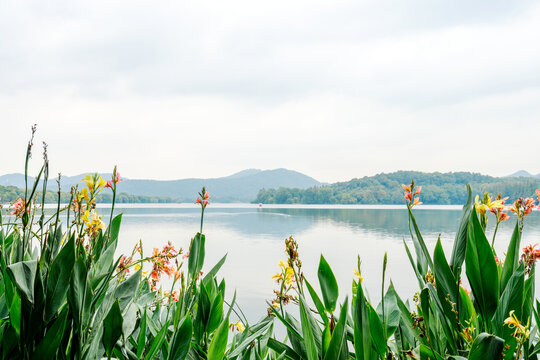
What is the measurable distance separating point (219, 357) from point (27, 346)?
0.36 metres

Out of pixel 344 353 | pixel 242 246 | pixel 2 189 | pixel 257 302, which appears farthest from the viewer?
pixel 242 246

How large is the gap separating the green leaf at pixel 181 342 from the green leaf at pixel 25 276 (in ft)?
0.93

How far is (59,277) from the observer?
2.20 ft

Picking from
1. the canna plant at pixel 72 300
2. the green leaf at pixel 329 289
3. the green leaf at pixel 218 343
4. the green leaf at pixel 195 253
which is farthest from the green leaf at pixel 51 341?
the green leaf at pixel 329 289

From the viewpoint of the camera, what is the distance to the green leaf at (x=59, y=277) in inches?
26.3

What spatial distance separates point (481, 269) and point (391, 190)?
29223 mm

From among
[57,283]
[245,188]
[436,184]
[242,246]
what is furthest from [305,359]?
[245,188]

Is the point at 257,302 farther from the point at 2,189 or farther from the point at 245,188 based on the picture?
the point at 245,188

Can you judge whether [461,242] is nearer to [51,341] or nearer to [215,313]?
[215,313]

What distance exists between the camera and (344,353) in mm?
775

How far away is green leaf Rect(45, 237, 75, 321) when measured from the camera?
2.19 feet

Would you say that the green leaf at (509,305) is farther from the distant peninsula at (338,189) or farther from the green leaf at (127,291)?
the distant peninsula at (338,189)

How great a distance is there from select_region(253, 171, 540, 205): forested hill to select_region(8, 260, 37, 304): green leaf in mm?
17779

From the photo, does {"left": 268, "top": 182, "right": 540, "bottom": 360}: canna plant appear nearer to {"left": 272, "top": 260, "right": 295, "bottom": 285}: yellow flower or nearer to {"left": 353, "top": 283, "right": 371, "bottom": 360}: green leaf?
{"left": 353, "top": 283, "right": 371, "bottom": 360}: green leaf
